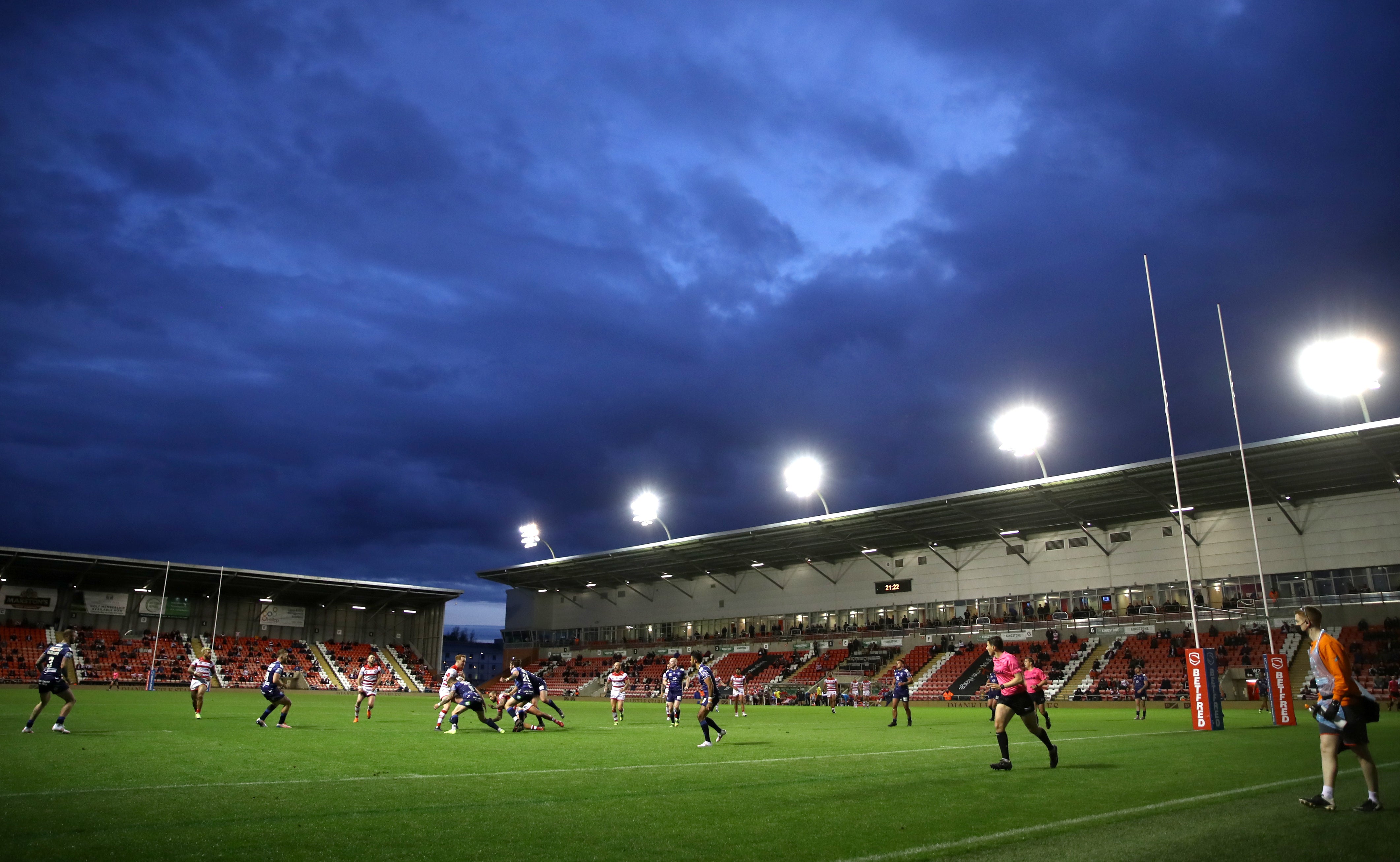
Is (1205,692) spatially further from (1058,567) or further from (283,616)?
(283,616)

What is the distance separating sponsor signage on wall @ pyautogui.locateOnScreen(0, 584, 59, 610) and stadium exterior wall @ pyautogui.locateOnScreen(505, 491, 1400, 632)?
4617cm

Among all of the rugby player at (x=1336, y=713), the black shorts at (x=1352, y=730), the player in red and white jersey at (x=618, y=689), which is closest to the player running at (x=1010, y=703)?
the rugby player at (x=1336, y=713)

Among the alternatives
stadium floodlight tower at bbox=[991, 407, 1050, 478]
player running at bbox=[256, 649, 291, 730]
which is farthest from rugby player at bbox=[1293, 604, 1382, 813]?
stadium floodlight tower at bbox=[991, 407, 1050, 478]

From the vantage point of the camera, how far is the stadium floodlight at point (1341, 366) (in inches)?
1248

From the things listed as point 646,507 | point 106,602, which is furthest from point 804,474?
point 106,602

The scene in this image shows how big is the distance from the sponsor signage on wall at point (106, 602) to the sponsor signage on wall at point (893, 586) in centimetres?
6598

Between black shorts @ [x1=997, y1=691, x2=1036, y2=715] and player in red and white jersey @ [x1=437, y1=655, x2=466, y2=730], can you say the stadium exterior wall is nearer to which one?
black shorts @ [x1=997, y1=691, x2=1036, y2=715]

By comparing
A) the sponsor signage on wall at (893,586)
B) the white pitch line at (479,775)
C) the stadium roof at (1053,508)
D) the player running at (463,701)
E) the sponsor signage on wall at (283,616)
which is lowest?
the white pitch line at (479,775)

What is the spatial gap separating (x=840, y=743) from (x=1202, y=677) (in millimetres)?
11704

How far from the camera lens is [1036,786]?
10.7 meters

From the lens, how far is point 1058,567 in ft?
192

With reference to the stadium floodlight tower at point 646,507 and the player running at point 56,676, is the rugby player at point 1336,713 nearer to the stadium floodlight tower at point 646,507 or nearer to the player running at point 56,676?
the player running at point 56,676

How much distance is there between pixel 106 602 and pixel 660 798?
8260 cm

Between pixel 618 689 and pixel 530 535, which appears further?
pixel 530 535
